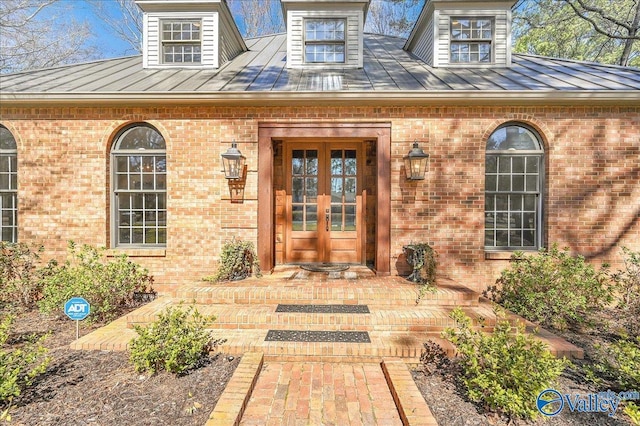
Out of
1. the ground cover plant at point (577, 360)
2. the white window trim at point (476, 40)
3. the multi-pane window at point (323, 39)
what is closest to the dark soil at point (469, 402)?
the ground cover plant at point (577, 360)

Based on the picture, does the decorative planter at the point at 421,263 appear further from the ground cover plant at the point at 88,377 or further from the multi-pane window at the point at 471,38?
the multi-pane window at the point at 471,38

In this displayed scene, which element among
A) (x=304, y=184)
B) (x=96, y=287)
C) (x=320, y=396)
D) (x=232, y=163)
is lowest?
(x=320, y=396)

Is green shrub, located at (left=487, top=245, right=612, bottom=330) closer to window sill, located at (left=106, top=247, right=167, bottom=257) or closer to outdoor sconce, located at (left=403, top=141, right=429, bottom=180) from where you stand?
outdoor sconce, located at (left=403, top=141, right=429, bottom=180)

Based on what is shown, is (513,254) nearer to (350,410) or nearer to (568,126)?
(568,126)

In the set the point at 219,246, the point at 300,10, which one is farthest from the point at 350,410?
the point at 300,10

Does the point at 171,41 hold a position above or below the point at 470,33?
below

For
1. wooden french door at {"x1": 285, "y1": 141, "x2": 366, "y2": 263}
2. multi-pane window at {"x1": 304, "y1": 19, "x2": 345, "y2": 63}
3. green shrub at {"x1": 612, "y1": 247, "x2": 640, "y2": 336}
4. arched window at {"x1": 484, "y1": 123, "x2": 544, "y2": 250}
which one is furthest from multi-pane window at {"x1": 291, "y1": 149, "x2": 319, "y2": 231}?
green shrub at {"x1": 612, "y1": 247, "x2": 640, "y2": 336}

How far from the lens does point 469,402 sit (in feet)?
8.57

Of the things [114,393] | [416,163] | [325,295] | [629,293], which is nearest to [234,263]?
[325,295]

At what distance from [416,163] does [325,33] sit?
405 cm

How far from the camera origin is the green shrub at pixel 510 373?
7.77ft

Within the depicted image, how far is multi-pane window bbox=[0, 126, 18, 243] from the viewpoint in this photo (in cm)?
582

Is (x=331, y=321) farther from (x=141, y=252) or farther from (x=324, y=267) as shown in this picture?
(x=141, y=252)

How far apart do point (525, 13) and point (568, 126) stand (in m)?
9.37
